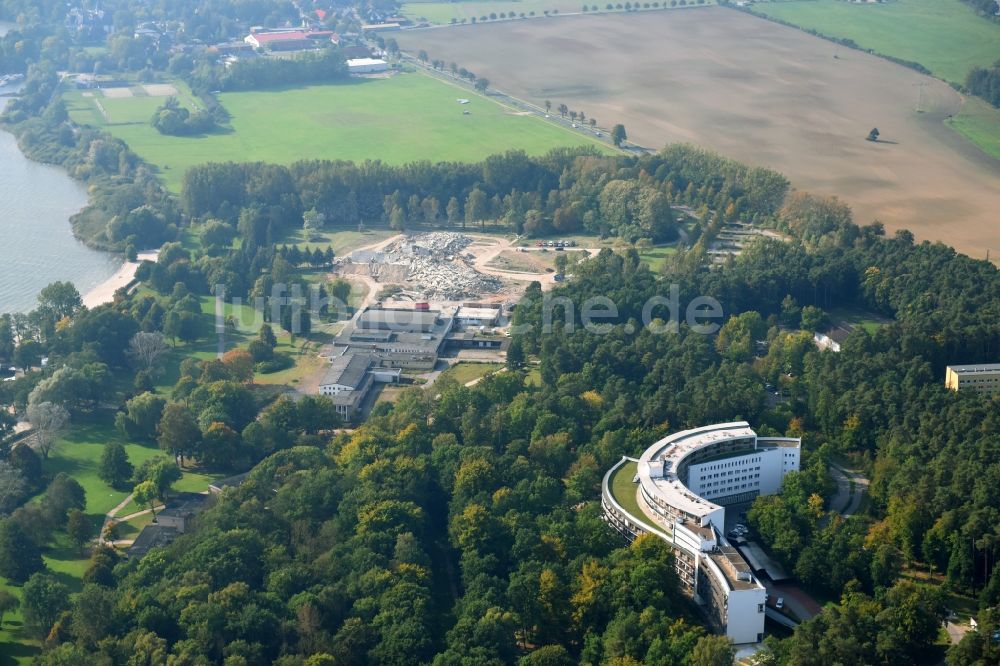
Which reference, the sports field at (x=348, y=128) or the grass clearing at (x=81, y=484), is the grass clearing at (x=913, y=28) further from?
the grass clearing at (x=81, y=484)

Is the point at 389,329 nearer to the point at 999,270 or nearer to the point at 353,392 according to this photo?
the point at 353,392

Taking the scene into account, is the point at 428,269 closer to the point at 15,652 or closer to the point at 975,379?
the point at 975,379

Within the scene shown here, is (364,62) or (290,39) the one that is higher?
(290,39)

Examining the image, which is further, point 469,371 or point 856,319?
point 856,319

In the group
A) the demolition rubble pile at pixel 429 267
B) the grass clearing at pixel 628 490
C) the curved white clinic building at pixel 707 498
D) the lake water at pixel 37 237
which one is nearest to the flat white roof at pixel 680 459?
the curved white clinic building at pixel 707 498

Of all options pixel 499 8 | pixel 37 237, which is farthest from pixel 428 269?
pixel 499 8

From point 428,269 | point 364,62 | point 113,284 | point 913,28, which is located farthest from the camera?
point 913,28

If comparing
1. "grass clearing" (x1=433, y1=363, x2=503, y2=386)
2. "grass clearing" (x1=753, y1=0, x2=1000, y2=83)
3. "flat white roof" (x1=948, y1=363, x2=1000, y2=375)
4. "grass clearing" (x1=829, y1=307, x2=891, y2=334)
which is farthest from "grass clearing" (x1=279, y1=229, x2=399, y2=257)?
"grass clearing" (x1=753, y1=0, x2=1000, y2=83)
